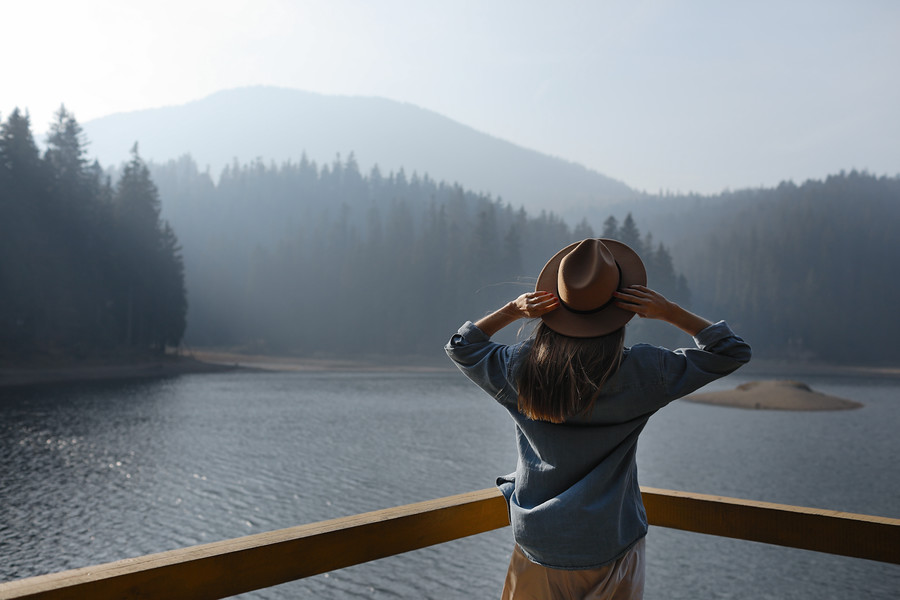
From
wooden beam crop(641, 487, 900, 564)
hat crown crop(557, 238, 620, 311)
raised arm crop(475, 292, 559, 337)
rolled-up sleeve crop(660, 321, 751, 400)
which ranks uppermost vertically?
hat crown crop(557, 238, 620, 311)

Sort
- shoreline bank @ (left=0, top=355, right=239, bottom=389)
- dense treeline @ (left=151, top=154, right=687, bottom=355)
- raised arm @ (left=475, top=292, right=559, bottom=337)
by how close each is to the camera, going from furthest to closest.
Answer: dense treeline @ (left=151, top=154, right=687, bottom=355) → shoreline bank @ (left=0, top=355, right=239, bottom=389) → raised arm @ (left=475, top=292, right=559, bottom=337)

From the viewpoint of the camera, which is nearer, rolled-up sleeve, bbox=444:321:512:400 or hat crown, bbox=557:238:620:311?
hat crown, bbox=557:238:620:311

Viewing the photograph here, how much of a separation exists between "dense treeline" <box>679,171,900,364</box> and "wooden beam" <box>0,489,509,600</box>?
9762cm

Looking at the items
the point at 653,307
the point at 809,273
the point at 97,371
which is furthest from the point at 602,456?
the point at 809,273

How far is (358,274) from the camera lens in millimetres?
77188

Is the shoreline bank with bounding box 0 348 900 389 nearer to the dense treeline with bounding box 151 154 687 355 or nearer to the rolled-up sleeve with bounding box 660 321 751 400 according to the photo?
the dense treeline with bounding box 151 154 687 355

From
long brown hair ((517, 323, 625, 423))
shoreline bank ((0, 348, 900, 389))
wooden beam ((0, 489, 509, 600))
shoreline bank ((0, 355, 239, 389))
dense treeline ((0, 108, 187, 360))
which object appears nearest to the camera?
wooden beam ((0, 489, 509, 600))

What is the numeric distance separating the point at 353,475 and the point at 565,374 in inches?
609

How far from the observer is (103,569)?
1.25 meters

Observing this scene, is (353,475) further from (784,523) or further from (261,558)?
(261,558)

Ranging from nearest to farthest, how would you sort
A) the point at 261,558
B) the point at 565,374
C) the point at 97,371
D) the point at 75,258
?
1. the point at 565,374
2. the point at 261,558
3. the point at 97,371
4. the point at 75,258

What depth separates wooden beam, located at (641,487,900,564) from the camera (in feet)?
5.78

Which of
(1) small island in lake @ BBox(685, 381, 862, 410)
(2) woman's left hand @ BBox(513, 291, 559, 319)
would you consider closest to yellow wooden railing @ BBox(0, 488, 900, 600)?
(2) woman's left hand @ BBox(513, 291, 559, 319)

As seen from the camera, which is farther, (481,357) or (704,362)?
(481,357)
